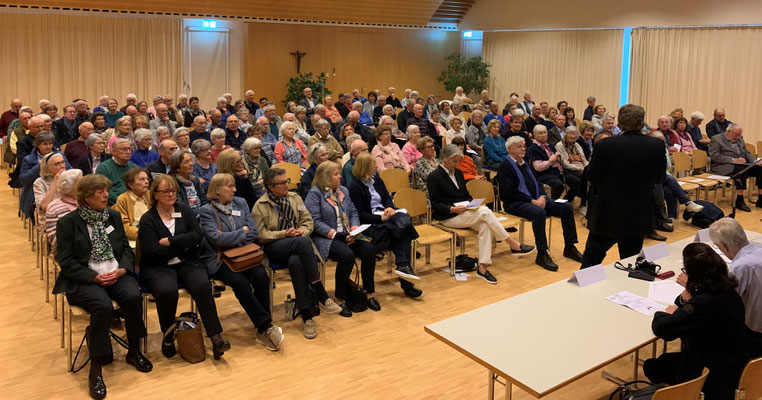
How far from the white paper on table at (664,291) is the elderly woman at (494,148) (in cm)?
539

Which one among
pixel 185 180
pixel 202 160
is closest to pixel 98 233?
pixel 185 180

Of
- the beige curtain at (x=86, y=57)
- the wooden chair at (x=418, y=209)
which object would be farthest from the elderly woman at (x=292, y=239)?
the beige curtain at (x=86, y=57)

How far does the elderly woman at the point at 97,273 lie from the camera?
4188 mm

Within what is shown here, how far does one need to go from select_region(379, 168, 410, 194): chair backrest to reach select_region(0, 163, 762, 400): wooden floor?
1590 millimetres

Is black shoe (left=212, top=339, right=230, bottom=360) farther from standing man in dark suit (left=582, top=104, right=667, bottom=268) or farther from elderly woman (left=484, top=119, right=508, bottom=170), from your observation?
elderly woman (left=484, top=119, right=508, bottom=170)

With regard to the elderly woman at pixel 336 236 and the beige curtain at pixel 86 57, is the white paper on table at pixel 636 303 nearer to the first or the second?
the elderly woman at pixel 336 236

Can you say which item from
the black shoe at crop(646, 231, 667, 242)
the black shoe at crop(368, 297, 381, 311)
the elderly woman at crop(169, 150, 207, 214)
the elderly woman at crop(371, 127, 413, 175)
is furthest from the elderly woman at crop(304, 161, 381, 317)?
the black shoe at crop(646, 231, 667, 242)

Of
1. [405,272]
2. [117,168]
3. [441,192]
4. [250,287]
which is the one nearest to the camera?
[250,287]

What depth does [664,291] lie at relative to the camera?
3.96 meters

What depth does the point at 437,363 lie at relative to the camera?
4.57 metres

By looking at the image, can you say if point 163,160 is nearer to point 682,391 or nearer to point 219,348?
point 219,348

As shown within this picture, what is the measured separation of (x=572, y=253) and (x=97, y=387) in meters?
4.87

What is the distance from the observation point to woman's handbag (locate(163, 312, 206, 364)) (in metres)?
4.54

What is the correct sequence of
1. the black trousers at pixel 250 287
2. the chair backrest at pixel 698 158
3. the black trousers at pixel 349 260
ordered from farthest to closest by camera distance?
the chair backrest at pixel 698 158 → the black trousers at pixel 349 260 → the black trousers at pixel 250 287
